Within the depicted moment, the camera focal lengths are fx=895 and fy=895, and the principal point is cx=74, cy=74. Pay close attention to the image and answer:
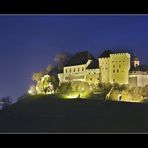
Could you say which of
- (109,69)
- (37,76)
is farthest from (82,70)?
(37,76)

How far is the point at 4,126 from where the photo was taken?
9.96m

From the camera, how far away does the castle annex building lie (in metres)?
9.98

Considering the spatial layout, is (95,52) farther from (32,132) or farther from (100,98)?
(32,132)

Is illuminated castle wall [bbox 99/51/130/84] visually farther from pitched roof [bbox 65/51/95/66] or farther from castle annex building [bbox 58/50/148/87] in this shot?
pitched roof [bbox 65/51/95/66]

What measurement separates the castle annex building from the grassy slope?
26cm

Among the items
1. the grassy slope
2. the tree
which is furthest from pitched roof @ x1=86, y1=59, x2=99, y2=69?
the tree

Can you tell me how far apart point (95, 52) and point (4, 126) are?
1306 mm

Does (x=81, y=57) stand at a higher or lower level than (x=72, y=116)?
higher

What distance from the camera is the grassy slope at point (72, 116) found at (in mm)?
9961

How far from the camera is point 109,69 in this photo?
1000 centimetres

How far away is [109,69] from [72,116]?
2.19ft

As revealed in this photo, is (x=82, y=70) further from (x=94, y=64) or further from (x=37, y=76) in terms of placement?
(x=37, y=76)

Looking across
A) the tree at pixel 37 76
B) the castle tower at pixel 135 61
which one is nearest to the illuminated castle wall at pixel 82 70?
the tree at pixel 37 76

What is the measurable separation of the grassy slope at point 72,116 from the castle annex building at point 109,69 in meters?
0.26
